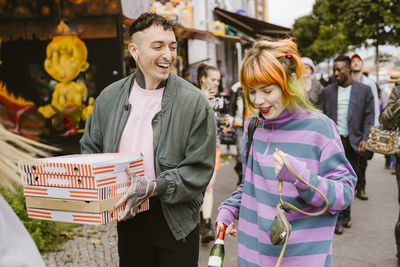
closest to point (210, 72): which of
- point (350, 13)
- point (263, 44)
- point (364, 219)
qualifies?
point (364, 219)

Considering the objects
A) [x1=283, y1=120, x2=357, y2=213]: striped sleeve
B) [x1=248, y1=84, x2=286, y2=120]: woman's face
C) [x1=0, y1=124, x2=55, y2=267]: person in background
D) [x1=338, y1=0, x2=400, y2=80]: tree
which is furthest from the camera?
[x1=338, y1=0, x2=400, y2=80]: tree

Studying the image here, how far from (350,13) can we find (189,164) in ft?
63.6

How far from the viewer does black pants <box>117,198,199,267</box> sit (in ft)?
8.15

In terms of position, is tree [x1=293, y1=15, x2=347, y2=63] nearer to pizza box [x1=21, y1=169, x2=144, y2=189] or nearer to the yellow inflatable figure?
the yellow inflatable figure

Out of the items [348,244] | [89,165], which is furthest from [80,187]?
[348,244]

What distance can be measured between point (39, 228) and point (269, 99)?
3.71m

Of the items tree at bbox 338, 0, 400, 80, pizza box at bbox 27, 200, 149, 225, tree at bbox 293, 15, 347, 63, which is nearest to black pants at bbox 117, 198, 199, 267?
pizza box at bbox 27, 200, 149, 225

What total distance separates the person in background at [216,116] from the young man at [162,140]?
2.23 meters

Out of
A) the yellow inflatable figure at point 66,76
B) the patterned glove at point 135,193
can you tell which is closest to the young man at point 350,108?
the patterned glove at point 135,193

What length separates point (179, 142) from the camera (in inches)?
95.9

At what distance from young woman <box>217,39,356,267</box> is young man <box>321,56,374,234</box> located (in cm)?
379

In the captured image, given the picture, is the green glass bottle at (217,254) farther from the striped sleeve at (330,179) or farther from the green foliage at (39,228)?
the green foliage at (39,228)

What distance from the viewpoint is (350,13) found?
64.4ft

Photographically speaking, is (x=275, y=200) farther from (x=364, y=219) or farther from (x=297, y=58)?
(x=364, y=219)
